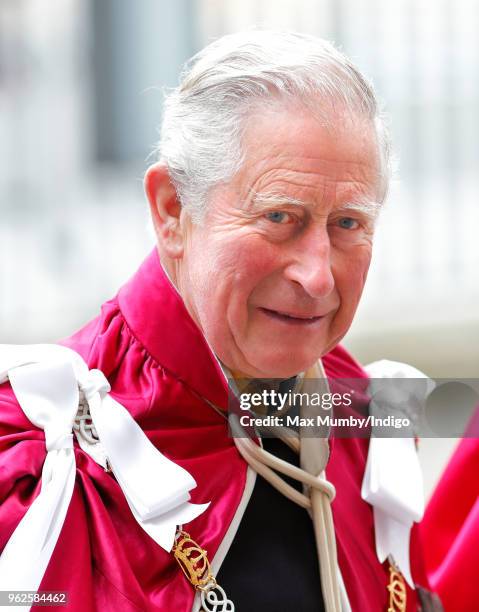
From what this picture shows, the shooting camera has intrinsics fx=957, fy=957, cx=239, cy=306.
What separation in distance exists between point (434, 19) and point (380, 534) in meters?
3.05

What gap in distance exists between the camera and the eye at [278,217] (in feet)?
3.33

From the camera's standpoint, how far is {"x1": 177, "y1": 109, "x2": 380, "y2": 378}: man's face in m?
1.00

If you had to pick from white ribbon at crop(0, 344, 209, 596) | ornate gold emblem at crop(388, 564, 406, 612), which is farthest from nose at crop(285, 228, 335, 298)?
ornate gold emblem at crop(388, 564, 406, 612)

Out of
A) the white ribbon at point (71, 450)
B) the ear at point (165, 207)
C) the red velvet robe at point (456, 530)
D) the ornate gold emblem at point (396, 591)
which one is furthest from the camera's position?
the red velvet robe at point (456, 530)

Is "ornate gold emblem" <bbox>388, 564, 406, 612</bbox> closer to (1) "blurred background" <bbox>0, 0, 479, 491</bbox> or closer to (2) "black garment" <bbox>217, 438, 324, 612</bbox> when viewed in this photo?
(2) "black garment" <bbox>217, 438, 324, 612</bbox>

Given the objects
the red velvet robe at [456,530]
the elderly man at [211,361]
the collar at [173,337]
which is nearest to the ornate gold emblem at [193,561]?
the elderly man at [211,361]

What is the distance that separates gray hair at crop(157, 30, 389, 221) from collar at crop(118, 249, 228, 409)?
120 millimetres

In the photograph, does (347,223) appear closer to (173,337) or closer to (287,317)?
(287,317)

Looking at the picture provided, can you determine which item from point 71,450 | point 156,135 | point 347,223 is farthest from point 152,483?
point 156,135

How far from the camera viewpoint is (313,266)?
101 cm

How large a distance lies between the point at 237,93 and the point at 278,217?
0.14 m

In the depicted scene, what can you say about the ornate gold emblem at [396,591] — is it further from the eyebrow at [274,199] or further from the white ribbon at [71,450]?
the eyebrow at [274,199]

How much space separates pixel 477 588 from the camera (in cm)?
136

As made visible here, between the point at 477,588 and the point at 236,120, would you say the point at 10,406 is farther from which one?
the point at 477,588
